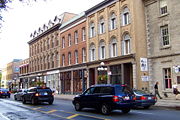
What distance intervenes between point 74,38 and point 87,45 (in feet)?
17.0

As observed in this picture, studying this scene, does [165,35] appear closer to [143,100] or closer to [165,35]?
[165,35]

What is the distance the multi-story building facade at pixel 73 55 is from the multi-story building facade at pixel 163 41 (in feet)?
41.5

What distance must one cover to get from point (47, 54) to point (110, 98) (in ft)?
132

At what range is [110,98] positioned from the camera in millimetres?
13258

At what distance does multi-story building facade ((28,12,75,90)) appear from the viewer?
47.4m

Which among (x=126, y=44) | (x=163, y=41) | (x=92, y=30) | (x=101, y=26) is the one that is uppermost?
(x=101, y=26)

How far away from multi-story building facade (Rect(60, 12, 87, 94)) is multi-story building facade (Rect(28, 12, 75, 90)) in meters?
2.70

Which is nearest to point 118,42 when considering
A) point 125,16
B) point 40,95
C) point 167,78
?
point 125,16

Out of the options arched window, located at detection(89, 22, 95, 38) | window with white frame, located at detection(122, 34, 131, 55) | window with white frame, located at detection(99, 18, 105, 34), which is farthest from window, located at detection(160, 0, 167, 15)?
arched window, located at detection(89, 22, 95, 38)

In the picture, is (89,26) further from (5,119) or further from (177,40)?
(5,119)

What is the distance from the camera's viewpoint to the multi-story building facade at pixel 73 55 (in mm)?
37844

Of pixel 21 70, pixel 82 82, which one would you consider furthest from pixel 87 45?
pixel 21 70

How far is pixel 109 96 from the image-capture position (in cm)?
1338

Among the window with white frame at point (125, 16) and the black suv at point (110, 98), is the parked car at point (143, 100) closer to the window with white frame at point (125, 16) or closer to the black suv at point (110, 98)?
the black suv at point (110, 98)
